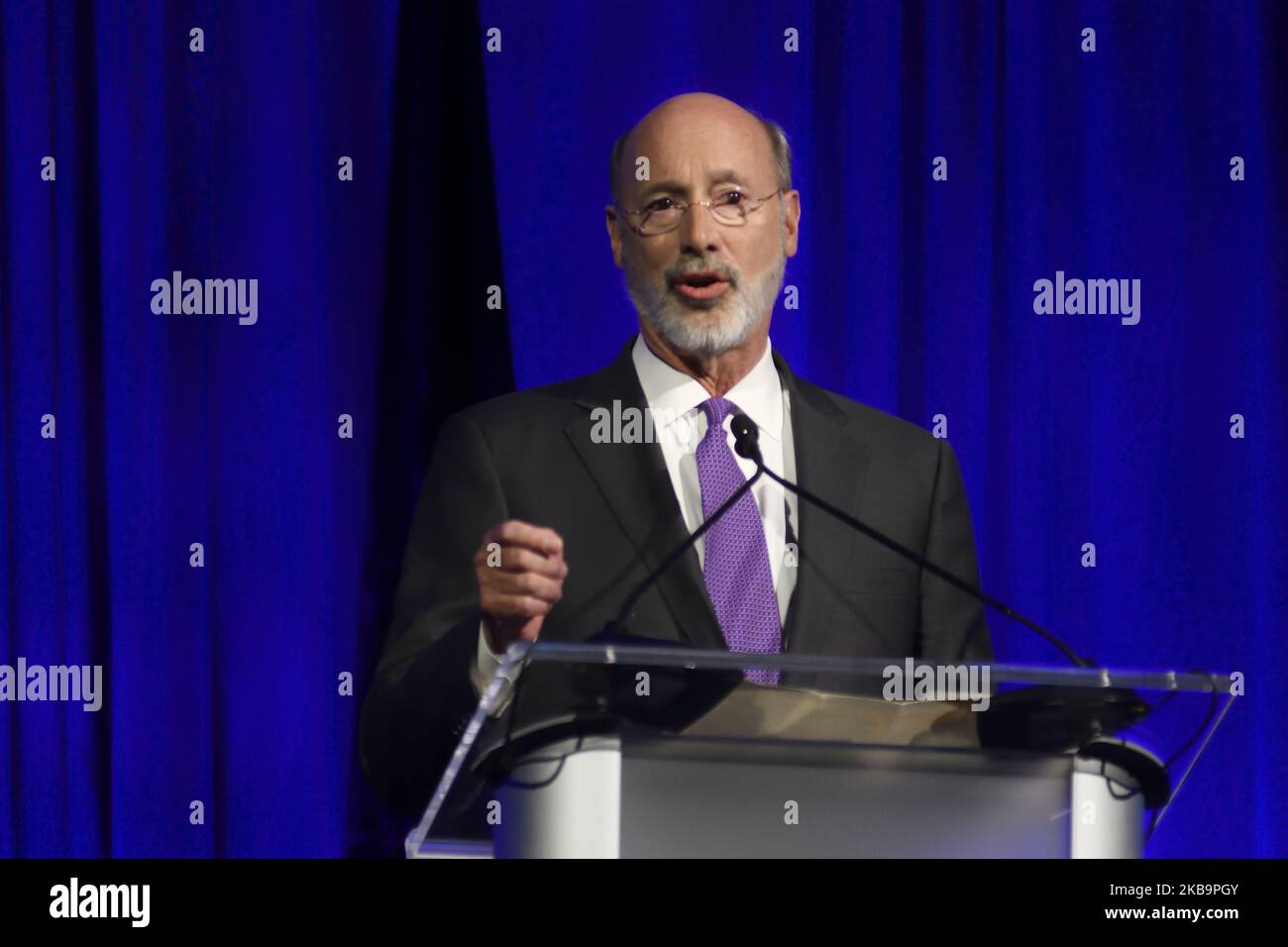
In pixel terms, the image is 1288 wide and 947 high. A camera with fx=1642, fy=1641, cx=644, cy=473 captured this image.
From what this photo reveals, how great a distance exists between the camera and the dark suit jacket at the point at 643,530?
7.04 feet

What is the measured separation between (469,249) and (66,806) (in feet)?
3.85

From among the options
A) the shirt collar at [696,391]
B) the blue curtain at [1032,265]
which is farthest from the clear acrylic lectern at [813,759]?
the blue curtain at [1032,265]

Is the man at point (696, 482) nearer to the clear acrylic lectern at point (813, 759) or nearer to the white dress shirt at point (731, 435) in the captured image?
the white dress shirt at point (731, 435)

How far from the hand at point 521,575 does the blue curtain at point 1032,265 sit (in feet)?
4.67

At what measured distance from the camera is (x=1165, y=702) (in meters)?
1.49

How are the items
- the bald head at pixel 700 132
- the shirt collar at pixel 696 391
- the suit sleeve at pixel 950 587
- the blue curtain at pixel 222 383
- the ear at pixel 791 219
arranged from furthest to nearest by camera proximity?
1. the blue curtain at pixel 222 383
2. the ear at pixel 791 219
3. the bald head at pixel 700 132
4. the shirt collar at pixel 696 391
5. the suit sleeve at pixel 950 587

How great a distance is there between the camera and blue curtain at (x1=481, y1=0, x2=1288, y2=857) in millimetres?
2926

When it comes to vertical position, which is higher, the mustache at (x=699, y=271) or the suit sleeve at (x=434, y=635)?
the mustache at (x=699, y=271)

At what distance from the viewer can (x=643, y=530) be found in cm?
224

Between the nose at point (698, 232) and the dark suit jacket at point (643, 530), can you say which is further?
the nose at point (698, 232)

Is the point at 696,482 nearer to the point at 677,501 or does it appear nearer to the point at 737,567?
the point at 677,501

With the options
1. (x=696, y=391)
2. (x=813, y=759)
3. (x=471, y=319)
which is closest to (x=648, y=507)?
(x=696, y=391)

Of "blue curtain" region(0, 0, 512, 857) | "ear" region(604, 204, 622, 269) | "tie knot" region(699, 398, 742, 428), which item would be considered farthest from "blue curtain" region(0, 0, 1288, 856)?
"tie knot" region(699, 398, 742, 428)

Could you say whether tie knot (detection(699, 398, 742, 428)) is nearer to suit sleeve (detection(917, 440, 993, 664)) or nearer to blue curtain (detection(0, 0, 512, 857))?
suit sleeve (detection(917, 440, 993, 664))
